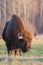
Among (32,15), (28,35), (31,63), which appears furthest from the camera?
(32,15)

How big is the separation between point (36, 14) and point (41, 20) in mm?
959

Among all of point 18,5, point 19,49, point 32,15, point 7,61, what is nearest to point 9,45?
point 19,49

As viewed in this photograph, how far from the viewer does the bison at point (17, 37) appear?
11688mm

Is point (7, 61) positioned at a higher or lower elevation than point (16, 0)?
lower

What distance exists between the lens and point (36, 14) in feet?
141

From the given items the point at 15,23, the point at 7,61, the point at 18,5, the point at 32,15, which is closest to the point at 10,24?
the point at 15,23

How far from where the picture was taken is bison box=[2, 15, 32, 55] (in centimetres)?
1169

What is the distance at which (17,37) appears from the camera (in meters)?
11.7

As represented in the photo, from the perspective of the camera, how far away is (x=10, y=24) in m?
12.2

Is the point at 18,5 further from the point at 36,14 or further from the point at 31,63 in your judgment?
the point at 31,63

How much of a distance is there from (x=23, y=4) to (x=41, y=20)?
709cm

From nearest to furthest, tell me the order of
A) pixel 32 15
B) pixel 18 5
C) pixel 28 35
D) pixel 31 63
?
pixel 31 63, pixel 28 35, pixel 18 5, pixel 32 15

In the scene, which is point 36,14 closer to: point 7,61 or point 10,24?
point 10,24

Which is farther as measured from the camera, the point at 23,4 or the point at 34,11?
the point at 34,11
